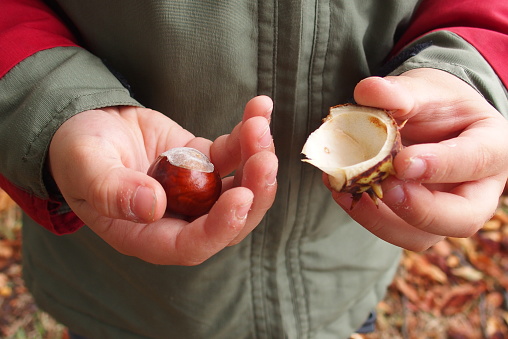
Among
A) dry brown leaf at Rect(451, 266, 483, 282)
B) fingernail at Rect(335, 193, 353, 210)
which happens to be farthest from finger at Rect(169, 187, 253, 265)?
dry brown leaf at Rect(451, 266, 483, 282)

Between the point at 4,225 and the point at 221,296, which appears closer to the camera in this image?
the point at 221,296

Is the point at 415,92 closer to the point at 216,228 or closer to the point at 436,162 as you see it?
the point at 436,162

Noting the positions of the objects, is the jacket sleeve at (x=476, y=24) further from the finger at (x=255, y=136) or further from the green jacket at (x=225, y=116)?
the finger at (x=255, y=136)

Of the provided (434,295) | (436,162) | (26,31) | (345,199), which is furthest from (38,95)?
(434,295)

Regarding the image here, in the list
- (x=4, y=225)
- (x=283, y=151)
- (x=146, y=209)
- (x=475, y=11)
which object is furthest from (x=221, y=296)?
(x=4, y=225)

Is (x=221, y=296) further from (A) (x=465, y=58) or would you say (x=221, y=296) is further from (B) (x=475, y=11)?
(B) (x=475, y=11)

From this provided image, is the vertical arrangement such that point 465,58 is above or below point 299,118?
above

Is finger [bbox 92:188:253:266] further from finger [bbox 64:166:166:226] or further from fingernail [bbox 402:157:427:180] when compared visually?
fingernail [bbox 402:157:427:180]
